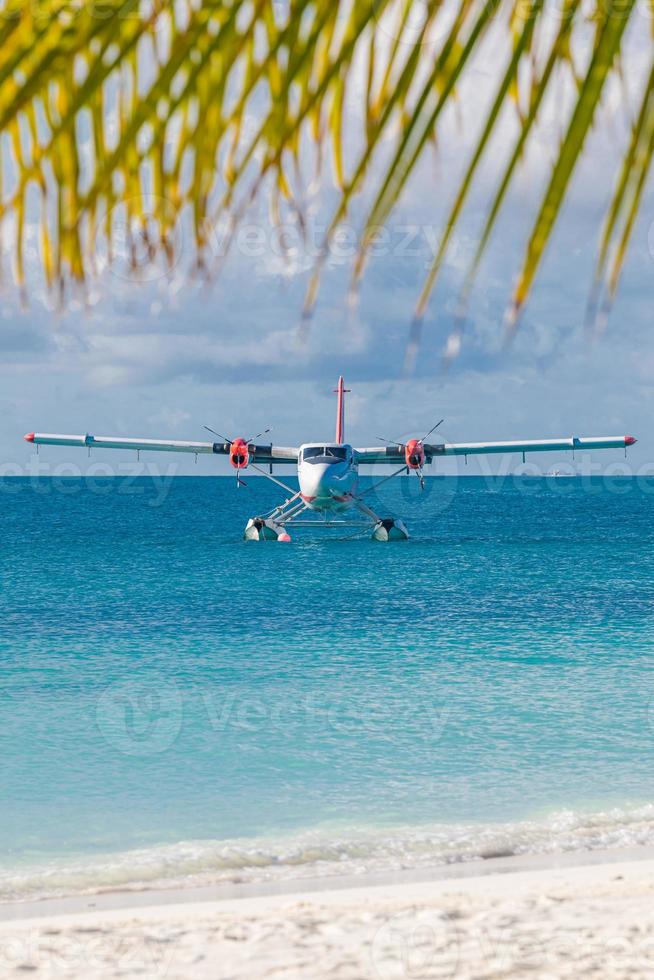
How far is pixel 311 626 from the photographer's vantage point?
2573cm

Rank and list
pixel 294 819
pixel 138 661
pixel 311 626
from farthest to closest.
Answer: pixel 311 626, pixel 138 661, pixel 294 819

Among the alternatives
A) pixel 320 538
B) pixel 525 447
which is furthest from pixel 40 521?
pixel 525 447

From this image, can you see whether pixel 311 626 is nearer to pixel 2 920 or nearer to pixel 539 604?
pixel 539 604

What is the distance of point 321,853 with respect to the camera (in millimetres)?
9430

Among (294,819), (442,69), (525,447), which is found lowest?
(294,819)

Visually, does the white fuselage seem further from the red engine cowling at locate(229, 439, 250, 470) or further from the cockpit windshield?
the red engine cowling at locate(229, 439, 250, 470)

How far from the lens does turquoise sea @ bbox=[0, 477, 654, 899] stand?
9.91 metres

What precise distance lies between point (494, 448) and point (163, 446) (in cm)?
1370

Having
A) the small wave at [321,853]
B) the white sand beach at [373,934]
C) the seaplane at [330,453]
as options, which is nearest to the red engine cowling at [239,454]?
the seaplane at [330,453]

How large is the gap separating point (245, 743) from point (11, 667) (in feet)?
26.3

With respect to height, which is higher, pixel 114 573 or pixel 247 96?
pixel 247 96

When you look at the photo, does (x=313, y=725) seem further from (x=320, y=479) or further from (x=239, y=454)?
(x=239, y=454)

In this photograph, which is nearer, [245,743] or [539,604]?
[245,743]

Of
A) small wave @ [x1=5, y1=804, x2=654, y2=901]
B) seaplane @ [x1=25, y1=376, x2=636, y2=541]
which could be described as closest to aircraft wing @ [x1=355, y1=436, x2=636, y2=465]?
seaplane @ [x1=25, y1=376, x2=636, y2=541]
